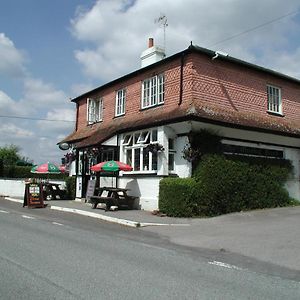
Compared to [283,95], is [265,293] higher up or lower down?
lower down

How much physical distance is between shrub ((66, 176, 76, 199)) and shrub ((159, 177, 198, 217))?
8885 mm

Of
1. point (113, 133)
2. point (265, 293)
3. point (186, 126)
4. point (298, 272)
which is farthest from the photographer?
point (113, 133)

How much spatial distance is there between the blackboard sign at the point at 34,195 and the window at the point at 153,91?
6212 mm

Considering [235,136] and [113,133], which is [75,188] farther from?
[235,136]

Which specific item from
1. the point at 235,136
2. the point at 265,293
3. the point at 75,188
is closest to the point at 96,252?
the point at 265,293

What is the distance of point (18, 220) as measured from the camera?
1362 centimetres

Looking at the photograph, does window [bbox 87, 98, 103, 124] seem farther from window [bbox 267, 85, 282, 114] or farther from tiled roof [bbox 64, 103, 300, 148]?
window [bbox 267, 85, 282, 114]

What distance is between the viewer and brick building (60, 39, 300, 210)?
53.9 ft

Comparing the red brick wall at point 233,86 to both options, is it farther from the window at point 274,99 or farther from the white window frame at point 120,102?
the white window frame at point 120,102

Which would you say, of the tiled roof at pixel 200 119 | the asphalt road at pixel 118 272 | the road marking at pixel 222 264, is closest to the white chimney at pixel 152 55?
the tiled roof at pixel 200 119

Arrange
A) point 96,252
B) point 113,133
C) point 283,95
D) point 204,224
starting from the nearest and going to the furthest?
1. point 96,252
2. point 204,224
3. point 113,133
4. point 283,95

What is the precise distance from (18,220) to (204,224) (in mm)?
6114

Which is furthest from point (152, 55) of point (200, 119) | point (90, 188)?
point (90, 188)

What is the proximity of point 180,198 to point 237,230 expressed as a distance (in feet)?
10.5
